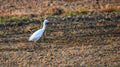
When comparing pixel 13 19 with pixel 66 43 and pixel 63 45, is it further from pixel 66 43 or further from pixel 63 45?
pixel 63 45

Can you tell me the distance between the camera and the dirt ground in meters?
14.0

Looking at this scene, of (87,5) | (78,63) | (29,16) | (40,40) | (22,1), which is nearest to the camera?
(78,63)

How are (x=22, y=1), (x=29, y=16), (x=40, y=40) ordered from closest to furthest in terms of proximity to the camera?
(x=40, y=40)
(x=29, y=16)
(x=22, y=1)

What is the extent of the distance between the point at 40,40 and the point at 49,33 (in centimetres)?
76

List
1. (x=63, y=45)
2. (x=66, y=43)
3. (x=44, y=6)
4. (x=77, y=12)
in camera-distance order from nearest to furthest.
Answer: (x=63, y=45) < (x=66, y=43) < (x=77, y=12) < (x=44, y=6)

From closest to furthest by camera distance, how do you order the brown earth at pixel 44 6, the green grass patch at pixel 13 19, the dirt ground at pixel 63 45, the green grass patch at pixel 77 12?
the dirt ground at pixel 63 45, the green grass patch at pixel 13 19, the green grass patch at pixel 77 12, the brown earth at pixel 44 6

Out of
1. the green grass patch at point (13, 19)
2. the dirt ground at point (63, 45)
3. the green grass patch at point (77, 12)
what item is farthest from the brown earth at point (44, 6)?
the dirt ground at point (63, 45)

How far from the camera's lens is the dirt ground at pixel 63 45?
14.0 metres

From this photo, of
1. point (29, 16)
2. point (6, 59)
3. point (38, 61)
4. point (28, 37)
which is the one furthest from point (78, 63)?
point (29, 16)

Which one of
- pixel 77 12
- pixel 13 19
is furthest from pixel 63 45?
pixel 77 12

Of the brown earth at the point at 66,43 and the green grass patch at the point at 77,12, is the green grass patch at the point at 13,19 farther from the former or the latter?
the green grass patch at the point at 77,12

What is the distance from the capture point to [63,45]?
15.5m

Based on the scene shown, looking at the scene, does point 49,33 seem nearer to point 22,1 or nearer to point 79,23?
point 79,23

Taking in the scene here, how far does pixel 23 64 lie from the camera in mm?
13953
